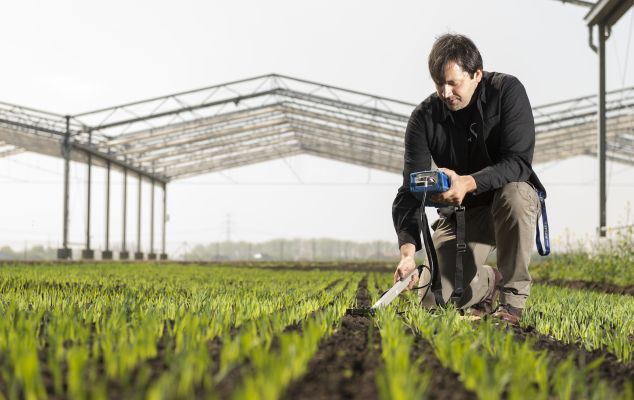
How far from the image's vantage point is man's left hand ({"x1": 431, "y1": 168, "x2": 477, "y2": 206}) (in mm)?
3365

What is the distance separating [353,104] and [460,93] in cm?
1529

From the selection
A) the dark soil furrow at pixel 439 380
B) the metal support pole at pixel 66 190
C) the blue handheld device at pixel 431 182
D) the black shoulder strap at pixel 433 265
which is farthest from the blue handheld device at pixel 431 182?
the metal support pole at pixel 66 190

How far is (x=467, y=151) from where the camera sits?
4.02 metres

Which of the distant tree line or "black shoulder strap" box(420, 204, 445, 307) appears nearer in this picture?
"black shoulder strap" box(420, 204, 445, 307)

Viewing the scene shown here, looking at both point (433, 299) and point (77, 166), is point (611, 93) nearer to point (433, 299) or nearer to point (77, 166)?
point (433, 299)

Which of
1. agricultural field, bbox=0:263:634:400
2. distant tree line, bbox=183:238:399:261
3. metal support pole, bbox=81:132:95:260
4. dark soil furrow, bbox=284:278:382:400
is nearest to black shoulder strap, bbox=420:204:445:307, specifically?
agricultural field, bbox=0:263:634:400

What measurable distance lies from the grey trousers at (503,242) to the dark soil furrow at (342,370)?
53.5 inches

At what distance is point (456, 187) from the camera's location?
3.37 metres

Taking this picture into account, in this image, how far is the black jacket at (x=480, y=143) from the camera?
3701mm

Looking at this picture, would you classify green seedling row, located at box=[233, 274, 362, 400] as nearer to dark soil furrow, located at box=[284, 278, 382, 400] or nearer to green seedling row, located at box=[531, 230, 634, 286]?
dark soil furrow, located at box=[284, 278, 382, 400]

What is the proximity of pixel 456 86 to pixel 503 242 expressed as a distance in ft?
2.99

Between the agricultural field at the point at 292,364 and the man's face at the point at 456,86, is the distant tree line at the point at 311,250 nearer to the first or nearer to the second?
the man's face at the point at 456,86

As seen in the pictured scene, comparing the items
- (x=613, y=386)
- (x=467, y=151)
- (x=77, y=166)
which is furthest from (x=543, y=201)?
(x=77, y=166)

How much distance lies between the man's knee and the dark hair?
0.67 m
